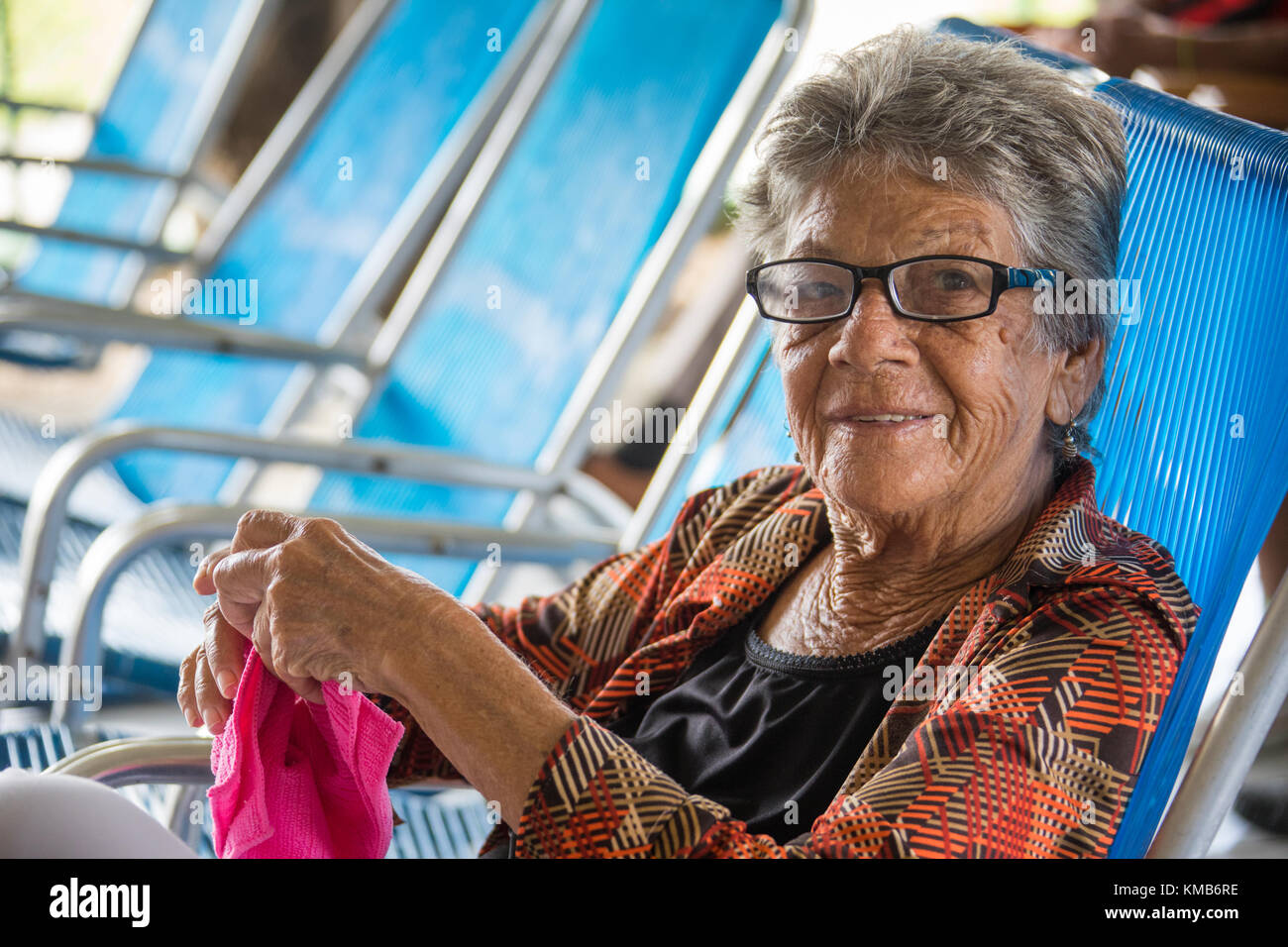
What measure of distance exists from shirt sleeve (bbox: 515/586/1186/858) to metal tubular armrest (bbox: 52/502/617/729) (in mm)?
906

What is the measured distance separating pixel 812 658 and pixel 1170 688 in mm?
336

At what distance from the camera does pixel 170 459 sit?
3.01 metres

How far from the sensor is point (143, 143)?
4039mm

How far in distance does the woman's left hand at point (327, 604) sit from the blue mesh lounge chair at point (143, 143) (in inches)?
118

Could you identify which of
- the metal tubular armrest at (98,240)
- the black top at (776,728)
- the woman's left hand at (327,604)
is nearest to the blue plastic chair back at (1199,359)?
the black top at (776,728)

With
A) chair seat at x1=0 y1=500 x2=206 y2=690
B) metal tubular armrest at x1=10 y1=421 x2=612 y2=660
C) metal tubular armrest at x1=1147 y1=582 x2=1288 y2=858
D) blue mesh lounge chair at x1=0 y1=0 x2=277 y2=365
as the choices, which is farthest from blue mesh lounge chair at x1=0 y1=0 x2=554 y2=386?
metal tubular armrest at x1=1147 y1=582 x2=1288 y2=858

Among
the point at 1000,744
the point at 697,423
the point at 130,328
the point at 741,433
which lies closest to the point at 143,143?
the point at 130,328

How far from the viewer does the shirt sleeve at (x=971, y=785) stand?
37.1 inches

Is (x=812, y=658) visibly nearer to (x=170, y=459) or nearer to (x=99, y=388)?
(x=170, y=459)

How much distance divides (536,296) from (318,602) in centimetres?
172

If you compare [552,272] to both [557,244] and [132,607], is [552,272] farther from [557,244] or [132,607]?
[132,607]

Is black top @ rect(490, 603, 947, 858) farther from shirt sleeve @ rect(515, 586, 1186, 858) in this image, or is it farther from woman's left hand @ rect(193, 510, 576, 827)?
woman's left hand @ rect(193, 510, 576, 827)

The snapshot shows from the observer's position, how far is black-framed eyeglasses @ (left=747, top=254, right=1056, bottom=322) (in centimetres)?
117
